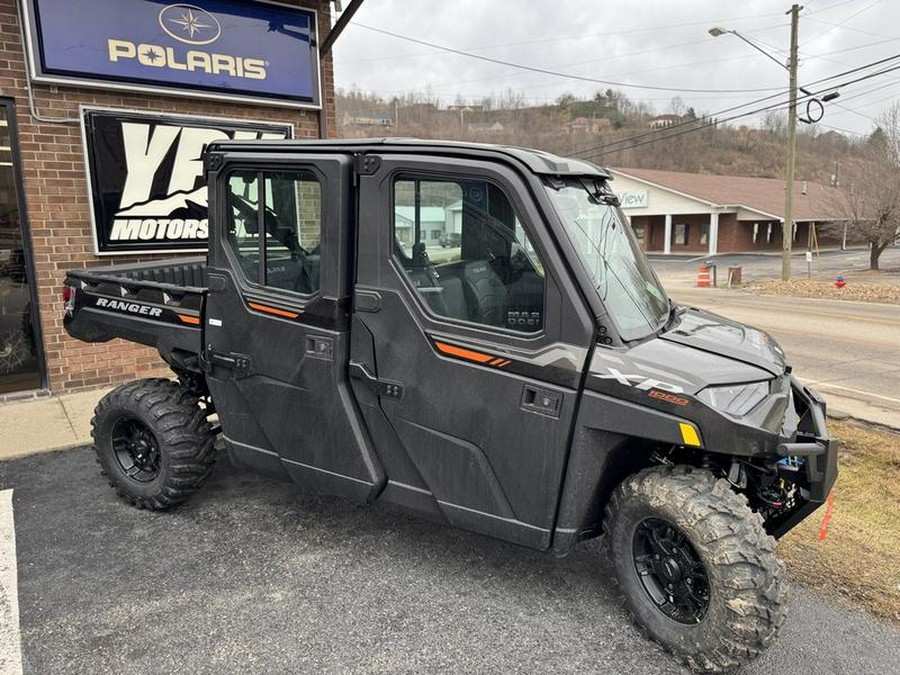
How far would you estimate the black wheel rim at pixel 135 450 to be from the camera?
4332 mm

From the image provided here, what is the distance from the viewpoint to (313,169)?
338cm

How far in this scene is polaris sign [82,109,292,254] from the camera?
6938 millimetres

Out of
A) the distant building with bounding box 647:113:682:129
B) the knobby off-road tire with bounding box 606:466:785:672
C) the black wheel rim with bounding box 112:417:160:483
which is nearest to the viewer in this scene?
the knobby off-road tire with bounding box 606:466:785:672

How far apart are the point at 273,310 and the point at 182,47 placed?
17.0ft

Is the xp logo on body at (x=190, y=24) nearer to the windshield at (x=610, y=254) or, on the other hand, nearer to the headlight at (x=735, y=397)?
the windshield at (x=610, y=254)

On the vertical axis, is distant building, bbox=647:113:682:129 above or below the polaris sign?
above

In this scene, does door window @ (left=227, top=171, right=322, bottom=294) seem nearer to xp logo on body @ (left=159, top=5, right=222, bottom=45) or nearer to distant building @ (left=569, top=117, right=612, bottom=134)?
xp logo on body @ (left=159, top=5, right=222, bottom=45)

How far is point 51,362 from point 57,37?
10.7ft

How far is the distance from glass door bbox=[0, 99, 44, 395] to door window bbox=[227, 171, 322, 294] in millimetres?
4248

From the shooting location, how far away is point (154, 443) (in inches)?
168

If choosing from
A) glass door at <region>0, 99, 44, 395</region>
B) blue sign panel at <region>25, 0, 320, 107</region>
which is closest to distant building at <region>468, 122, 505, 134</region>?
blue sign panel at <region>25, 0, 320, 107</region>

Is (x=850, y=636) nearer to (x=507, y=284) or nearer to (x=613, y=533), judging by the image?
(x=613, y=533)

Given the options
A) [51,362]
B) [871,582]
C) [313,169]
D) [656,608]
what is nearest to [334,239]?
[313,169]

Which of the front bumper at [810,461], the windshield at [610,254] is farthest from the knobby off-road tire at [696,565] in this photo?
the windshield at [610,254]
